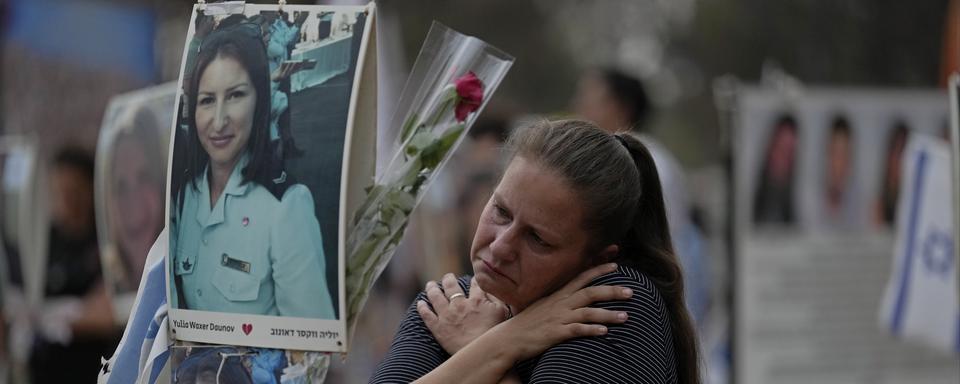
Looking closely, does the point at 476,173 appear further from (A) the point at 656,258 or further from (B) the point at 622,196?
(B) the point at 622,196

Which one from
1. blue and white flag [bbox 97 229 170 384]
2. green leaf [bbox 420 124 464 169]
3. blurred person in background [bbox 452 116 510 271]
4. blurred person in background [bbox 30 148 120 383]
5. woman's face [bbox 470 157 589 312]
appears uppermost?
green leaf [bbox 420 124 464 169]

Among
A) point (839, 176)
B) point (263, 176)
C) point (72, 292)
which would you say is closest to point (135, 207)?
point (72, 292)

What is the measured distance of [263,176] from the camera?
2.53 m

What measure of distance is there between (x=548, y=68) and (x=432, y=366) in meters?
24.6

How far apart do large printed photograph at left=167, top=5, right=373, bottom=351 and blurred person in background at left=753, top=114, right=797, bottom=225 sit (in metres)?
4.95

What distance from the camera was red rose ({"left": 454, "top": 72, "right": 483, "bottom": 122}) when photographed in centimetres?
263

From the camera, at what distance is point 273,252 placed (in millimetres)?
2525

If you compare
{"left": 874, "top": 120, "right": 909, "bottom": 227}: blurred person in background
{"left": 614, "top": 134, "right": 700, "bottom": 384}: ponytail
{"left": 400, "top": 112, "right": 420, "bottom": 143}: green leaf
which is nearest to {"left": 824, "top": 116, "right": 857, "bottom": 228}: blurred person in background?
{"left": 874, "top": 120, "right": 909, "bottom": 227}: blurred person in background

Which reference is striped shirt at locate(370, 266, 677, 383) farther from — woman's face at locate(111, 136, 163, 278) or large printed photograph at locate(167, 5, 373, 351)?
woman's face at locate(111, 136, 163, 278)

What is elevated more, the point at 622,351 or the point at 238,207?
the point at 238,207

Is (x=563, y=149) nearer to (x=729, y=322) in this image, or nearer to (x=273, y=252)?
(x=273, y=252)

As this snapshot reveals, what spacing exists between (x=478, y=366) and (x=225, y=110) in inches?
27.2

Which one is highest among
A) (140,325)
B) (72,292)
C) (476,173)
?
(140,325)

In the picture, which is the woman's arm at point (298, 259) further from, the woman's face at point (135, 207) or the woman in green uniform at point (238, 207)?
the woman's face at point (135, 207)
